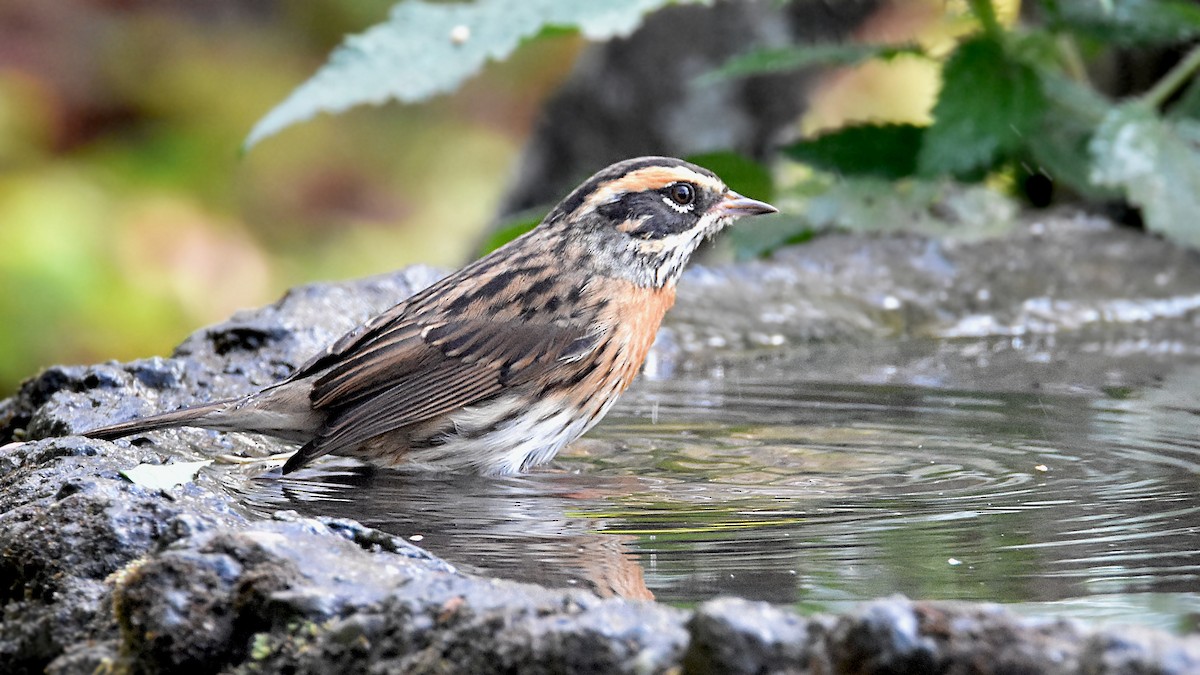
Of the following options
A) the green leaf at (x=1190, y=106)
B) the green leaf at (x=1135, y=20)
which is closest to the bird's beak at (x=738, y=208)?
the green leaf at (x=1135, y=20)

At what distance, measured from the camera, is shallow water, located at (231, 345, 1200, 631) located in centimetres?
332

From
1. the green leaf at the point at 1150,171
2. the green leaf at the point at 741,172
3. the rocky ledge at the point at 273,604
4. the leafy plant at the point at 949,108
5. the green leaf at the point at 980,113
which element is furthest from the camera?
the green leaf at the point at 741,172

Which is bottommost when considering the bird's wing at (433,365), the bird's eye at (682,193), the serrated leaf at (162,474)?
the serrated leaf at (162,474)

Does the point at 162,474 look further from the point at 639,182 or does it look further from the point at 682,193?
the point at 682,193

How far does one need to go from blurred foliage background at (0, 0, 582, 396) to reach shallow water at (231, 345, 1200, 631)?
5.81 metres

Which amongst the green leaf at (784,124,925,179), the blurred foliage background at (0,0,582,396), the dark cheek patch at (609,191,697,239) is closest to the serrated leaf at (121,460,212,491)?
the dark cheek patch at (609,191,697,239)

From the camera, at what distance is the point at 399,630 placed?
275 centimetres

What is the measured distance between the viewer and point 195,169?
39.8ft

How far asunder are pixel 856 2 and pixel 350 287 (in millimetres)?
5800

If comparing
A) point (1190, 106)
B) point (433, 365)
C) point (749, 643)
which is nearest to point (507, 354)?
point (433, 365)

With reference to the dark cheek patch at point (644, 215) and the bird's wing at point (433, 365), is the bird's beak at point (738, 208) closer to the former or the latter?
the dark cheek patch at point (644, 215)

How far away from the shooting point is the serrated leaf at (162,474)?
375cm

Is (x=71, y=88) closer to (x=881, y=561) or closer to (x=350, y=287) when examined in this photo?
(x=350, y=287)

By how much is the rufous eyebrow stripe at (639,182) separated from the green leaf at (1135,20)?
3.01m
